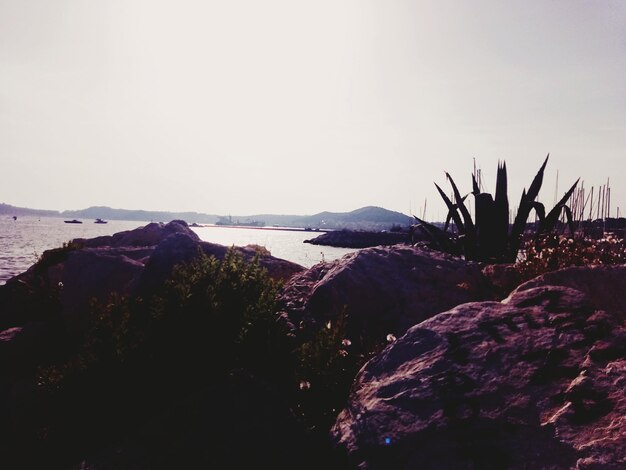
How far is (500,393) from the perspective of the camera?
244cm

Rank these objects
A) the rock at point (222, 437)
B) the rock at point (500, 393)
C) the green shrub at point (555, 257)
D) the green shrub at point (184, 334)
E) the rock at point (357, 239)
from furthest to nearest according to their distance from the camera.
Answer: the rock at point (357, 239) < the green shrub at point (555, 257) < the green shrub at point (184, 334) < the rock at point (222, 437) < the rock at point (500, 393)

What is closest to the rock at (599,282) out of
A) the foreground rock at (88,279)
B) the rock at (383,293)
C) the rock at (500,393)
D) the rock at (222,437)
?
the rock at (383,293)

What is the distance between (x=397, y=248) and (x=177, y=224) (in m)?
10.9

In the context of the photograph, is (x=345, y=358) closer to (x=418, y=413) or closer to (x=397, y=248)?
(x=418, y=413)

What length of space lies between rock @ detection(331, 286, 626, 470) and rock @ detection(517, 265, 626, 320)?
5.63ft

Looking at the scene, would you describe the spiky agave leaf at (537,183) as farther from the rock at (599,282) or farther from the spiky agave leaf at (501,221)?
the rock at (599,282)

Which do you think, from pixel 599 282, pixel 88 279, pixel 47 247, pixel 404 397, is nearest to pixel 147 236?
pixel 88 279

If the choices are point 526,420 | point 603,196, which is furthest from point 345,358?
point 603,196

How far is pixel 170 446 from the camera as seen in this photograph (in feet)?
9.70

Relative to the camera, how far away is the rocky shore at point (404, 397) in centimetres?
223

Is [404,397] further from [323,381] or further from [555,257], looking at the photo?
[555,257]

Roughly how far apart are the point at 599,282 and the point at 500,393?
2.99 metres

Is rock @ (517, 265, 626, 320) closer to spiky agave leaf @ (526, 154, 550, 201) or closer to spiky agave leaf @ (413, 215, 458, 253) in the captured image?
spiky agave leaf @ (413, 215, 458, 253)

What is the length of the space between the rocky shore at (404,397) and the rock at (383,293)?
2cm
